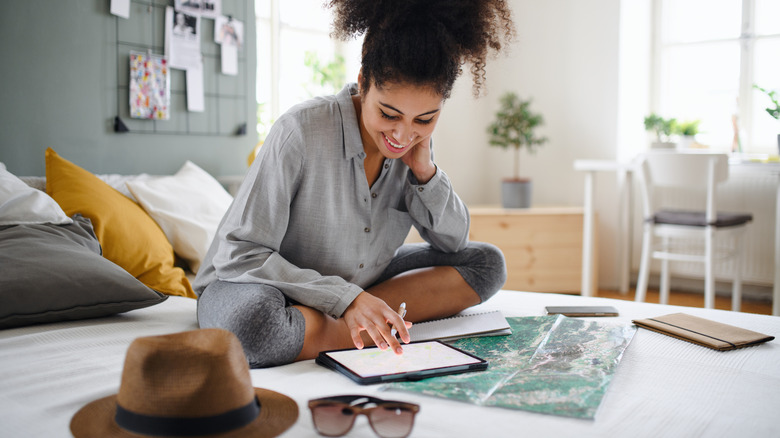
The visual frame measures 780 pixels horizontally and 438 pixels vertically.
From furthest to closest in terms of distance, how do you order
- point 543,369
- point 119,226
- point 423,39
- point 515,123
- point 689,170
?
point 515,123 < point 689,170 < point 119,226 < point 423,39 < point 543,369

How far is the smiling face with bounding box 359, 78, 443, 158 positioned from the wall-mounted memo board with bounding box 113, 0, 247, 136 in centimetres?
115

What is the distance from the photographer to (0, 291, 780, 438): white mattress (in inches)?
31.9

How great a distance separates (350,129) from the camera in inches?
53.0

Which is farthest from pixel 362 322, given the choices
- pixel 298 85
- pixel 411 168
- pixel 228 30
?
pixel 298 85

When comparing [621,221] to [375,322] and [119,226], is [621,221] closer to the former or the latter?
[119,226]

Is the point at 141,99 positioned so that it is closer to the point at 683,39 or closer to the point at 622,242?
the point at 622,242

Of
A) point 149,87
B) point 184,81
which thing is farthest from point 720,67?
point 149,87

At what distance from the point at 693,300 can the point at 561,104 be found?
4.58 feet

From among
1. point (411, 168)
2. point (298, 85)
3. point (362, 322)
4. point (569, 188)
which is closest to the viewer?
point (362, 322)

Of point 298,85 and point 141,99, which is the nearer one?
→ point 141,99

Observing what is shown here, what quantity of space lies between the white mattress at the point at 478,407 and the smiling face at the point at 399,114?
46 cm

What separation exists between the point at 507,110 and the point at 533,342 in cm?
277

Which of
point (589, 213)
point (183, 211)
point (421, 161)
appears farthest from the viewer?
point (589, 213)

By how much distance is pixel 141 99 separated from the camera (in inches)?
83.4
